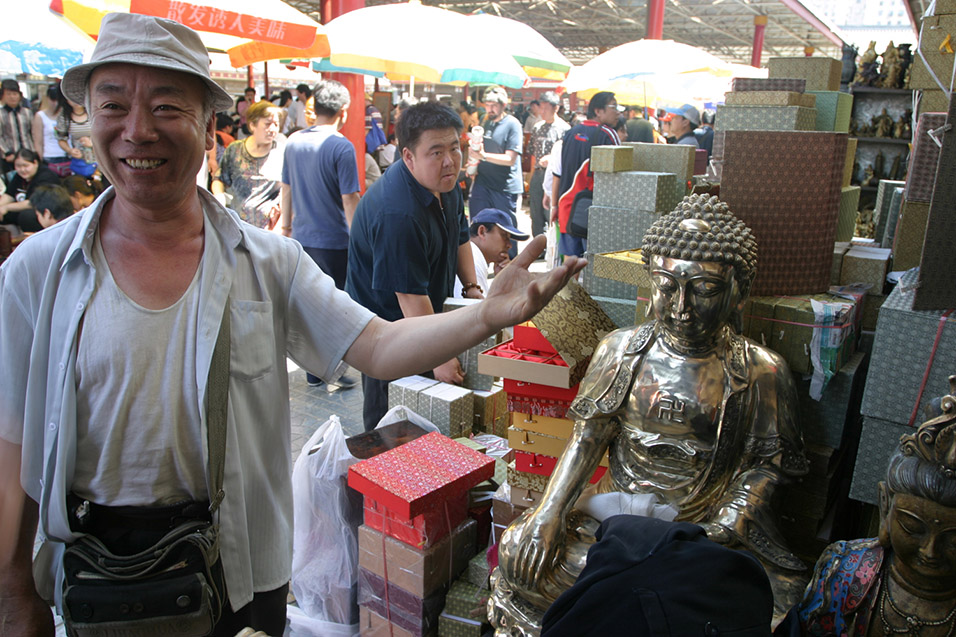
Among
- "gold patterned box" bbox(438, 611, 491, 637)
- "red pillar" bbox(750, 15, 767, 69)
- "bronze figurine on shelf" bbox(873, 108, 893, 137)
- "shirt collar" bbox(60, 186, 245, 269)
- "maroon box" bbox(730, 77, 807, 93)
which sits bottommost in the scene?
"gold patterned box" bbox(438, 611, 491, 637)

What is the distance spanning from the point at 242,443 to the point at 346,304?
1.40ft

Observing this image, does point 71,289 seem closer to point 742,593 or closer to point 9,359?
point 9,359

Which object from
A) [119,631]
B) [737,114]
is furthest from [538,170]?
[119,631]

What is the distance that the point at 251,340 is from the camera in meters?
1.68

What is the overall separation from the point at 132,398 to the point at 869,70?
619 cm

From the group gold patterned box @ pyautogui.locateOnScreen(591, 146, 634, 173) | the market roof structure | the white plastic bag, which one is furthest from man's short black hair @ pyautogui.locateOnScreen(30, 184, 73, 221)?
the market roof structure

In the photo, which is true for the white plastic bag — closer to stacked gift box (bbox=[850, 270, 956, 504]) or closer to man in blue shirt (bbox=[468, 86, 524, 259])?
stacked gift box (bbox=[850, 270, 956, 504])

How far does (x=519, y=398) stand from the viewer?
285 centimetres

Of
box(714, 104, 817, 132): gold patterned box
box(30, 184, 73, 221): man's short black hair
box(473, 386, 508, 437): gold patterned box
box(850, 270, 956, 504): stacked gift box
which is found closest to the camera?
box(850, 270, 956, 504): stacked gift box

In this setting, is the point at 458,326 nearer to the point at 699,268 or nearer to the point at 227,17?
the point at 699,268

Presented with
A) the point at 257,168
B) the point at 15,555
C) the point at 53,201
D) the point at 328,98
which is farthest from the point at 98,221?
the point at 53,201

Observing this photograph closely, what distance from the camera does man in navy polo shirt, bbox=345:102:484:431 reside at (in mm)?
3381

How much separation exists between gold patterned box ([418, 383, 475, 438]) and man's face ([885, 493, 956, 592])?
2291 mm

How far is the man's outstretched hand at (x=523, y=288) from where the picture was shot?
1.54 metres
